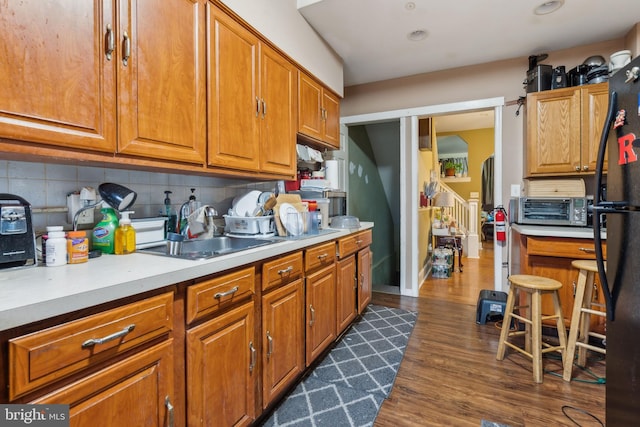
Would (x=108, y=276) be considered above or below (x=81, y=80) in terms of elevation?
below

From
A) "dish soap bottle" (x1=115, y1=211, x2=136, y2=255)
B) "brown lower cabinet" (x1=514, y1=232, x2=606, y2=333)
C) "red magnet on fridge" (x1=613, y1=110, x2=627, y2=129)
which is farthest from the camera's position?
"brown lower cabinet" (x1=514, y1=232, x2=606, y2=333)

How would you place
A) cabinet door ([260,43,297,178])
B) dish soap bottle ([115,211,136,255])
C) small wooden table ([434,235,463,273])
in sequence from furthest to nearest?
small wooden table ([434,235,463,273]) < cabinet door ([260,43,297,178]) < dish soap bottle ([115,211,136,255])

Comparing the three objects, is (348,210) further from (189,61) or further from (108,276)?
(108,276)

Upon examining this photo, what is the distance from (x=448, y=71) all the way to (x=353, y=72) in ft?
3.49

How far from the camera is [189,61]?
4.60 ft

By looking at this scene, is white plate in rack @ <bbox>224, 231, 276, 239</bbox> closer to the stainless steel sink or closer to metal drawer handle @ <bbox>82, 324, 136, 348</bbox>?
the stainless steel sink

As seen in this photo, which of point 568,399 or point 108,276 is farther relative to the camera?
point 568,399

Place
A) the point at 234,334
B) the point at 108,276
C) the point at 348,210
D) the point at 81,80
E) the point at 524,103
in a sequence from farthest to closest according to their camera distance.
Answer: the point at 348,210, the point at 524,103, the point at 234,334, the point at 81,80, the point at 108,276

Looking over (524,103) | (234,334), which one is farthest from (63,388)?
(524,103)

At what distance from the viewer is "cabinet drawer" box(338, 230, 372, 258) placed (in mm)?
2248

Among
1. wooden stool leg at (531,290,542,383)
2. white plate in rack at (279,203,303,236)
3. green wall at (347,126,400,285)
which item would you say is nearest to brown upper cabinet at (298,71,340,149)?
white plate in rack at (279,203,303,236)

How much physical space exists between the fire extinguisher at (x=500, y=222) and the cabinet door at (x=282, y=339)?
232 cm

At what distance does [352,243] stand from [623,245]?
5.39 ft

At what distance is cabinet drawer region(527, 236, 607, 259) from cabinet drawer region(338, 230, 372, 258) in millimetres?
1311
